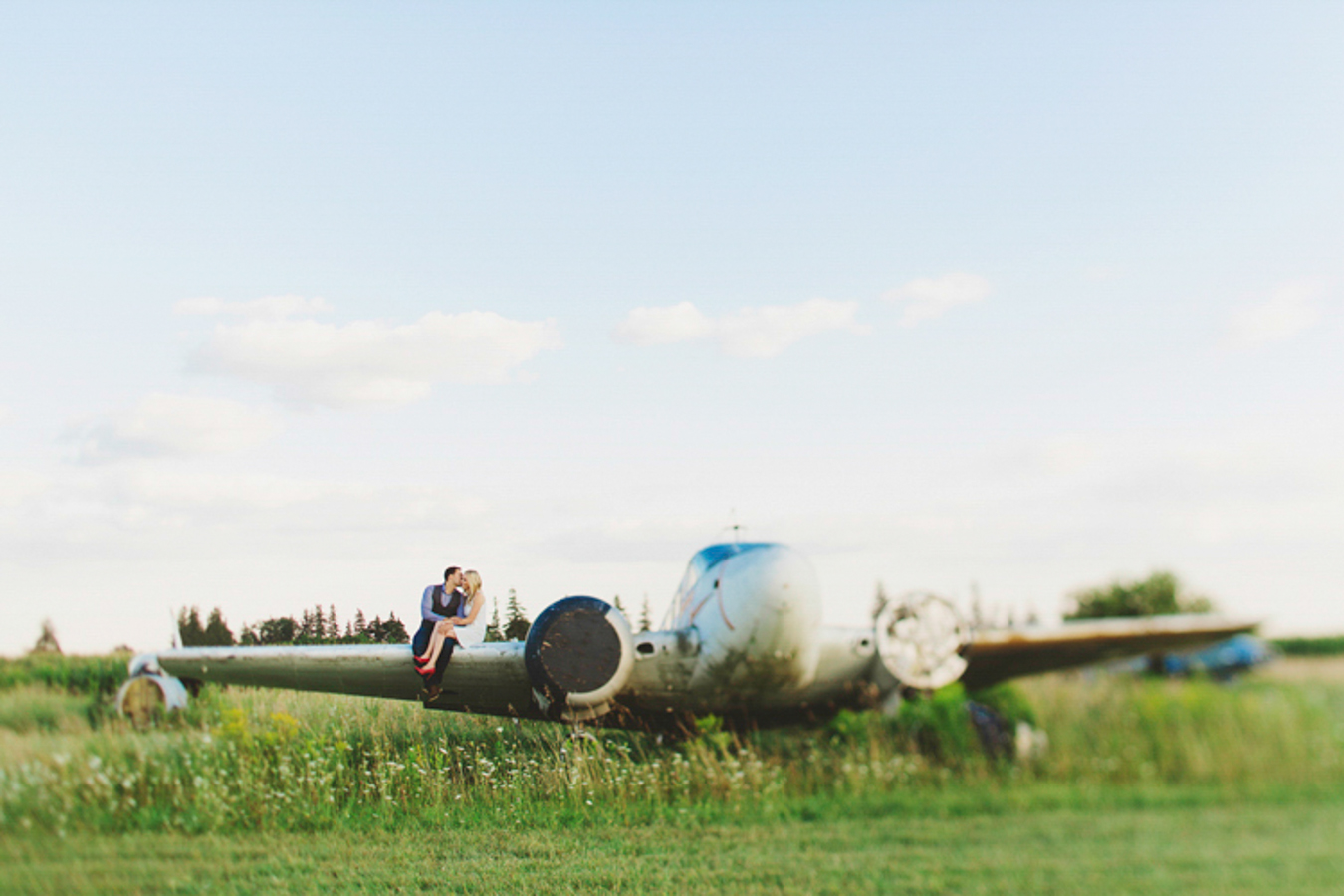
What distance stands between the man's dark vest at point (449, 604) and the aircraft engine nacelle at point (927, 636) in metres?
2.40

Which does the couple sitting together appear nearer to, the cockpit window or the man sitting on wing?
the man sitting on wing

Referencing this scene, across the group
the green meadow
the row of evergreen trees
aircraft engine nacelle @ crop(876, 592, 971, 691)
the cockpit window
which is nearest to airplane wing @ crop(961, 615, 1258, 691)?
aircraft engine nacelle @ crop(876, 592, 971, 691)

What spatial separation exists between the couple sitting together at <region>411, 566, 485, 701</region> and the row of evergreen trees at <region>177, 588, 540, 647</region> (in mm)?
89

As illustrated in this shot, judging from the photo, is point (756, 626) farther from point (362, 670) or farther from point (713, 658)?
point (362, 670)

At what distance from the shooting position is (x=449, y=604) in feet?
11.8

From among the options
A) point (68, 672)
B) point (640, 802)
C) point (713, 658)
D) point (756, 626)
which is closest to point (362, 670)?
point (68, 672)

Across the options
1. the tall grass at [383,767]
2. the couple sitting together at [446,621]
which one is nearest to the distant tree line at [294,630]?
the couple sitting together at [446,621]

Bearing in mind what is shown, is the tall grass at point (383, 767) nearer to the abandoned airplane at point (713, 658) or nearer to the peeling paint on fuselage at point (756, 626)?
the abandoned airplane at point (713, 658)

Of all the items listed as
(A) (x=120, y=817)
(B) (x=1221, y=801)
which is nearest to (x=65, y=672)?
(A) (x=120, y=817)

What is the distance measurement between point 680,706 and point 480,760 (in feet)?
5.74

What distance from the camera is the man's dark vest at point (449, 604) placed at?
11.8 feet

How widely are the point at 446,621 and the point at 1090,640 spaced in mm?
4243

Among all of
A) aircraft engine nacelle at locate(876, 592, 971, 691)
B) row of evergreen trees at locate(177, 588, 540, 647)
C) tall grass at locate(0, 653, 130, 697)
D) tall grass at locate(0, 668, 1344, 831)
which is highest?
row of evergreen trees at locate(177, 588, 540, 647)

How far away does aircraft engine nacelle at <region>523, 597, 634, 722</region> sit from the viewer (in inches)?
139
